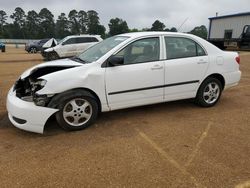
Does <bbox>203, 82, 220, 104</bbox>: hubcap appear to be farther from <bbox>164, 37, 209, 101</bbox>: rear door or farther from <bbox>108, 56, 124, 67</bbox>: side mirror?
<bbox>108, 56, 124, 67</bbox>: side mirror

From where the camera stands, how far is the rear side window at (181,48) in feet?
16.6

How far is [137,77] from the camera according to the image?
466 cm

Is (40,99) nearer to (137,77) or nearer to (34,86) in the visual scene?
(34,86)

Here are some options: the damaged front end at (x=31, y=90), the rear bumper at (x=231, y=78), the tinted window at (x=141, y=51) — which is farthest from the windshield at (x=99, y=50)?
the rear bumper at (x=231, y=78)

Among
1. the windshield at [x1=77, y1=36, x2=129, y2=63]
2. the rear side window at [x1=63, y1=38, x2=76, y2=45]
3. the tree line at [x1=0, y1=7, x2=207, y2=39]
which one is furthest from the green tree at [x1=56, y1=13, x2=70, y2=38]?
the windshield at [x1=77, y1=36, x2=129, y2=63]

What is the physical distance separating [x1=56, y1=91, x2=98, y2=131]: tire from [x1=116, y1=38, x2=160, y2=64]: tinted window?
992 millimetres

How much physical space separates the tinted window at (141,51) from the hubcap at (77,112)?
3.45ft

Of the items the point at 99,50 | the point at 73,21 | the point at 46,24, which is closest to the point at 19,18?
the point at 46,24

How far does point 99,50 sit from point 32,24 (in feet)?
327

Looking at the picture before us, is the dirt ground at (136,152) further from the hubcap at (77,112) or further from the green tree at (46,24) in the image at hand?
the green tree at (46,24)

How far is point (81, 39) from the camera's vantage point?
1692 cm

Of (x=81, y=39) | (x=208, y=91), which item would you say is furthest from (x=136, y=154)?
(x=81, y=39)

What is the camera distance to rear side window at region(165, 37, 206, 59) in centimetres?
506

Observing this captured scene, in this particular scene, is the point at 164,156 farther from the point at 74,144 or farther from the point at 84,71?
the point at 84,71
